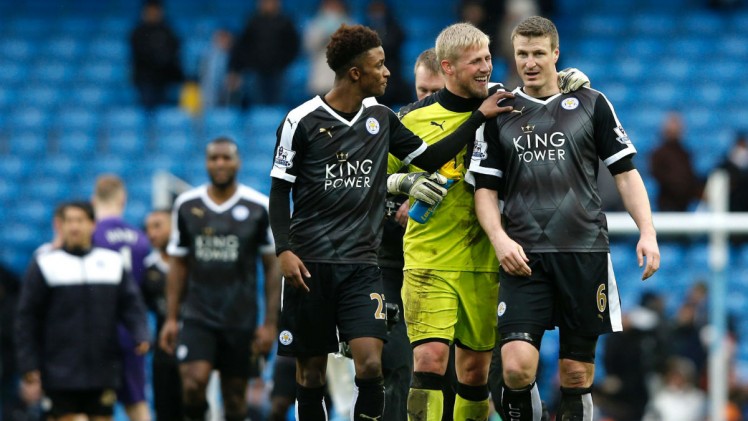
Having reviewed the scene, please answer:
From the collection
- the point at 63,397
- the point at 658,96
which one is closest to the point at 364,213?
the point at 63,397

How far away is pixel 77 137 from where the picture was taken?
76.6ft

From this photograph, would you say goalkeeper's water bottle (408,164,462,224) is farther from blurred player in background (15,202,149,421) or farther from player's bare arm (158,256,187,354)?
blurred player in background (15,202,149,421)

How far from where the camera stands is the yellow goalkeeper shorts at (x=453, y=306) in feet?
30.0

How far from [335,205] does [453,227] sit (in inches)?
32.7

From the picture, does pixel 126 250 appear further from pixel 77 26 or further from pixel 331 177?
pixel 77 26

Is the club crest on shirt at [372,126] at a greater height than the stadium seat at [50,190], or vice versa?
the stadium seat at [50,190]

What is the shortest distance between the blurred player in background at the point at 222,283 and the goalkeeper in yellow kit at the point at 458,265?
2.91 meters

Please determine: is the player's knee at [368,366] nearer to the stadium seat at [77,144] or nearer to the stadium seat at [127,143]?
the stadium seat at [127,143]

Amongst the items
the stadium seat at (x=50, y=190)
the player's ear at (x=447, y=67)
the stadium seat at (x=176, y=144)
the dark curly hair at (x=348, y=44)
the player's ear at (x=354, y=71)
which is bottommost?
the player's ear at (x=354, y=71)

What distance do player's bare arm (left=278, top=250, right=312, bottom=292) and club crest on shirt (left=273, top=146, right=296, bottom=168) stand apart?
53cm

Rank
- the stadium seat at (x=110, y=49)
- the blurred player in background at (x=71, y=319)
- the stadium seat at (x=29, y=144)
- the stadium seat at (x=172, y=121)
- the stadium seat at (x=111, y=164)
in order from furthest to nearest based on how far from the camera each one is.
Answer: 1. the stadium seat at (x=110, y=49)
2. the stadium seat at (x=29, y=144)
3. the stadium seat at (x=172, y=121)
4. the stadium seat at (x=111, y=164)
5. the blurred player in background at (x=71, y=319)

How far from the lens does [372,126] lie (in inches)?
354

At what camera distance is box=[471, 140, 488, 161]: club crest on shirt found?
29.2 feet

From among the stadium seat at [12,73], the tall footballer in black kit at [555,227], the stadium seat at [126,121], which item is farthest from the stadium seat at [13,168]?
the tall footballer in black kit at [555,227]
